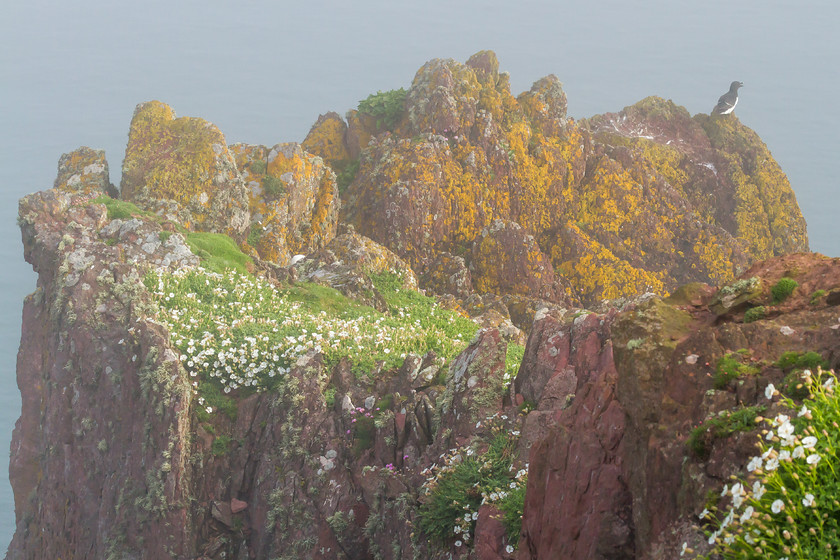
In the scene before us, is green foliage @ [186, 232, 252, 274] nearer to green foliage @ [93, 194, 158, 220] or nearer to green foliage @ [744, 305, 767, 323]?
green foliage @ [93, 194, 158, 220]

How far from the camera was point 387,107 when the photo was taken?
3077cm

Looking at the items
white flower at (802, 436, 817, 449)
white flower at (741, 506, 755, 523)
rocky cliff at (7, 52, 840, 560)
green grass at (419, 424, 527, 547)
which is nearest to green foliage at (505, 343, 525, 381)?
rocky cliff at (7, 52, 840, 560)

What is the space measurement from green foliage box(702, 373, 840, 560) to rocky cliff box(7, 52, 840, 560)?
0.52m

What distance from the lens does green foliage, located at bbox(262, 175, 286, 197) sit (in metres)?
26.7

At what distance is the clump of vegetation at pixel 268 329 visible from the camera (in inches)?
636

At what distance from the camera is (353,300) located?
21.1 meters

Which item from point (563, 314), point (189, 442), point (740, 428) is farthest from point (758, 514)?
point (563, 314)

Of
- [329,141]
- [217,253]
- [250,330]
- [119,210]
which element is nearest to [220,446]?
[250,330]

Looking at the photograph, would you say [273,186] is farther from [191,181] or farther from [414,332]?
[414,332]

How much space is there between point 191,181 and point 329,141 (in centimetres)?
806

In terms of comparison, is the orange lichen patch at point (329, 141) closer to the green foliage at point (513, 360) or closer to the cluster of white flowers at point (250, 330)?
the cluster of white flowers at point (250, 330)

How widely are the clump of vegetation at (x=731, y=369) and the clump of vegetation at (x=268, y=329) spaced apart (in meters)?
10.2

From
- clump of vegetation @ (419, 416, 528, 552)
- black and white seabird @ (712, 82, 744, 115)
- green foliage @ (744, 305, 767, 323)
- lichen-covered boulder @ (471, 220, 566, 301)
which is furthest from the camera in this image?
black and white seabird @ (712, 82, 744, 115)

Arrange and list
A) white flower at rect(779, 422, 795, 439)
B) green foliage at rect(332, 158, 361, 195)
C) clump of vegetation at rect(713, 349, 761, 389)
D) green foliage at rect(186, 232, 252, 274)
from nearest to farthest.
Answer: white flower at rect(779, 422, 795, 439) → clump of vegetation at rect(713, 349, 761, 389) → green foliage at rect(186, 232, 252, 274) → green foliage at rect(332, 158, 361, 195)
